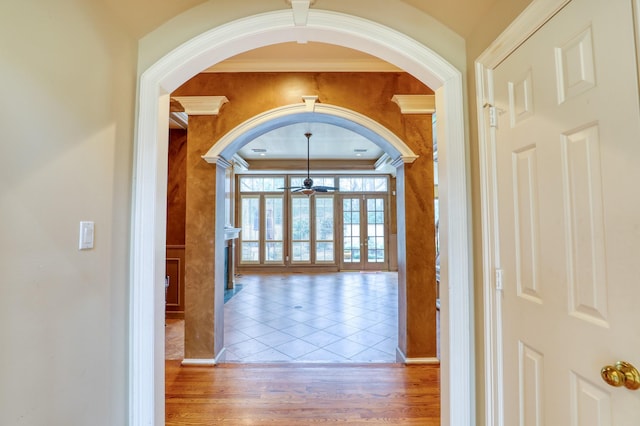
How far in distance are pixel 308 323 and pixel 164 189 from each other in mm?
3379

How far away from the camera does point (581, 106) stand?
2.98 feet

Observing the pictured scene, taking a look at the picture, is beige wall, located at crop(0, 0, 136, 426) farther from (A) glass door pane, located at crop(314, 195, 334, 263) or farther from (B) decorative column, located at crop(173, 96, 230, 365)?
(A) glass door pane, located at crop(314, 195, 334, 263)

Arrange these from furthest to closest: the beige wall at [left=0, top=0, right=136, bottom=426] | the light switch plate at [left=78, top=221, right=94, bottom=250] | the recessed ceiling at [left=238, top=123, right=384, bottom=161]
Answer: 1. the recessed ceiling at [left=238, top=123, right=384, bottom=161]
2. the light switch plate at [left=78, top=221, right=94, bottom=250]
3. the beige wall at [left=0, top=0, right=136, bottom=426]

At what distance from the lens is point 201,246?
9.80 feet

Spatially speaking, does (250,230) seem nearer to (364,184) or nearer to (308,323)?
(364,184)

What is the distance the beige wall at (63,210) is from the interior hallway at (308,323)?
2144 mm

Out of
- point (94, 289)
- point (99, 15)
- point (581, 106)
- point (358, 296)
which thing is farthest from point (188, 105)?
point (358, 296)

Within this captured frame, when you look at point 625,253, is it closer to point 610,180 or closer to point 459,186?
point 610,180

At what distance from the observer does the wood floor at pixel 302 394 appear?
6.89ft

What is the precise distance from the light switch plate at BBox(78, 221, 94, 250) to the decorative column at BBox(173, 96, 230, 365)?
178cm

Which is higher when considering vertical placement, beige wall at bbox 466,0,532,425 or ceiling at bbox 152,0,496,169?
ceiling at bbox 152,0,496,169

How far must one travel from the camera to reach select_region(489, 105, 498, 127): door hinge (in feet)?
4.31

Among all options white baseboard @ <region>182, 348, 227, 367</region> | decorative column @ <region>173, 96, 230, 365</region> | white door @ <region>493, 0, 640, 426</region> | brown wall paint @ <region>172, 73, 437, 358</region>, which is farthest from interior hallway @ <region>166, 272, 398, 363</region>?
white door @ <region>493, 0, 640, 426</region>

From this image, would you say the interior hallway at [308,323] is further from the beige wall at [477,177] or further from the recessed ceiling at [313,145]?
the recessed ceiling at [313,145]
